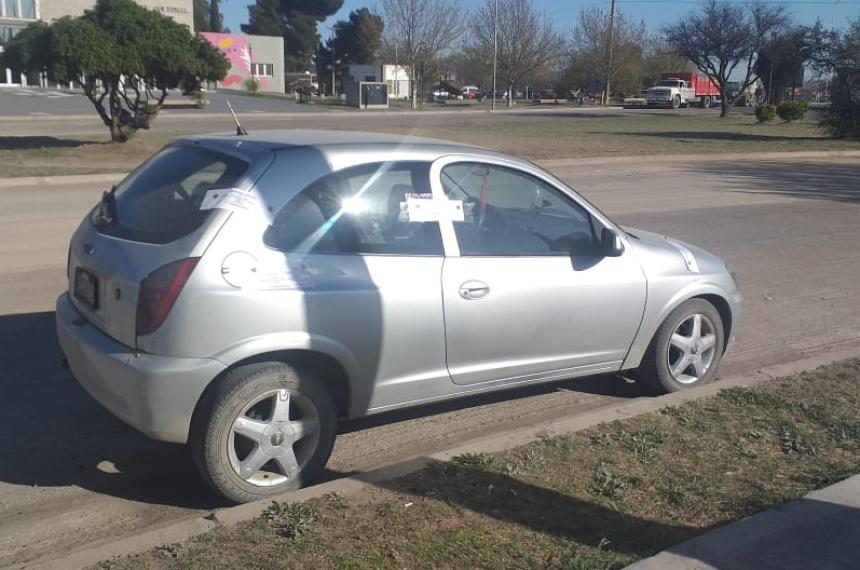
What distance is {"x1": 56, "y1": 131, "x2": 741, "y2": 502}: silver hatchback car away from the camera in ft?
13.4

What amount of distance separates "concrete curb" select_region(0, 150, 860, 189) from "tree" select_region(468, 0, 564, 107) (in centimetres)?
4729

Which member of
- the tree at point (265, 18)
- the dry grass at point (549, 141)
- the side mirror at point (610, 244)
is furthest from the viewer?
the tree at point (265, 18)

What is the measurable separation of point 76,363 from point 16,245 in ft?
22.1

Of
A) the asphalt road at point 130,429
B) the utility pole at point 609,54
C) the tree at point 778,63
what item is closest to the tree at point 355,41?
the utility pole at point 609,54

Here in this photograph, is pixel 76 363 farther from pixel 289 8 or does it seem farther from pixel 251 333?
pixel 289 8

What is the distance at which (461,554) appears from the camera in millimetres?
3705

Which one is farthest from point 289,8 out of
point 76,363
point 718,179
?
point 76,363

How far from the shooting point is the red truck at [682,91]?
73438mm

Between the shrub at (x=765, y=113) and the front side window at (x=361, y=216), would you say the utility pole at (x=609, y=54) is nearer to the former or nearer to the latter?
the shrub at (x=765, y=113)

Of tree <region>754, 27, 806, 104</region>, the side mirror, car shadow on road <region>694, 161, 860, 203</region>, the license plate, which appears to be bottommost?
car shadow on road <region>694, 161, 860, 203</region>

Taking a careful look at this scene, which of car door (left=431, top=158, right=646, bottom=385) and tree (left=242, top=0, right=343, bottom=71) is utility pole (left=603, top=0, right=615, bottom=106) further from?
car door (left=431, top=158, right=646, bottom=385)

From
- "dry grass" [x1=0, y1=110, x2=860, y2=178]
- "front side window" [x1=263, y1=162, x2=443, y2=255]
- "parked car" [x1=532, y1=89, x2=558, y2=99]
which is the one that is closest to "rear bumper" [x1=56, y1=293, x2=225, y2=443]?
"front side window" [x1=263, y1=162, x2=443, y2=255]

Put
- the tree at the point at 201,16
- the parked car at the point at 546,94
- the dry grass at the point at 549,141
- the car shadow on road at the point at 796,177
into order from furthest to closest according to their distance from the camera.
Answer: the tree at the point at 201,16 < the parked car at the point at 546,94 < the dry grass at the point at 549,141 < the car shadow on road at the point at 796,177

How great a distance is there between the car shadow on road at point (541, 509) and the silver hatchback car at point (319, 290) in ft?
1.74
